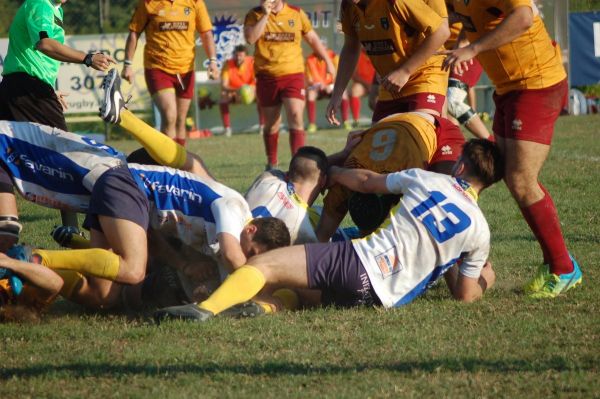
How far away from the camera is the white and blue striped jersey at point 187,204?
4.87 m

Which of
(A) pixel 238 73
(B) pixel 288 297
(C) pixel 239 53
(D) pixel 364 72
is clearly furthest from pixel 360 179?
(D) pixel 364 72

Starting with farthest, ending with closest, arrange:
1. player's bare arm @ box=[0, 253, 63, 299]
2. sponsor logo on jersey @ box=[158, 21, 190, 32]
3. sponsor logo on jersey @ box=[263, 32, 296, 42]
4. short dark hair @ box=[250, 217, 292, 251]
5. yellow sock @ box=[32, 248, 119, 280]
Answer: sponsor logo on jersey @ box=[263, 32, 296, 42] → sponsor logo on jersey @ box=[158, 21, 190, 32] → short dark hair @ box=[250, 217, 292, 251] → yellow sock @ box=[32, 248, 119, 280] → player's bare arm @ box=[0, 253, 63, 299]

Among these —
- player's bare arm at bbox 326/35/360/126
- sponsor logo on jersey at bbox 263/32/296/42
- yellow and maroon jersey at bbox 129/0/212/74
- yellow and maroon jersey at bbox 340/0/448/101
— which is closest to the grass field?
yellow and maroon jersey at bbox 340/0/448/101

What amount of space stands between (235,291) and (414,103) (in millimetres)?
2624

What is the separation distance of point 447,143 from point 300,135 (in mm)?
5402

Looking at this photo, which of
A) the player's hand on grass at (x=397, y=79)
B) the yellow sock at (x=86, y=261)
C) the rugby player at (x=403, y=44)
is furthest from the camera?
the rugby player at (x=403, y=44)

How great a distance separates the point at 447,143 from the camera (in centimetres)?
581

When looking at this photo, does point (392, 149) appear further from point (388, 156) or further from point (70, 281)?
point (70, 281)

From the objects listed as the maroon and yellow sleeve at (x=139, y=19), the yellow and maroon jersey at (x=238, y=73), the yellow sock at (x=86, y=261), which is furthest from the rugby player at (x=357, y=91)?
the yellow sock at (x=86, y=261)

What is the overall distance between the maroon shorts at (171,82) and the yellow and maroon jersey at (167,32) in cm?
5

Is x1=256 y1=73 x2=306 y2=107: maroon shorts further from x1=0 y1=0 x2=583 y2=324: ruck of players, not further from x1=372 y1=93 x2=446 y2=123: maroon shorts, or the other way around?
x1=0 y1=0 x2=583 y2=324: ruck of players

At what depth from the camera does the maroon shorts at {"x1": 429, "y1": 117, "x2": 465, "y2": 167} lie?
18.8 feet

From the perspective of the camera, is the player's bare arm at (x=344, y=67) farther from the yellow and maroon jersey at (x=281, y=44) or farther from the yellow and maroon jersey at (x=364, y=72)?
the yellow and maroon jersey at (x=364, y=72)

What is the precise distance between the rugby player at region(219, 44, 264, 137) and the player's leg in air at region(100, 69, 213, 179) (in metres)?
13.1
